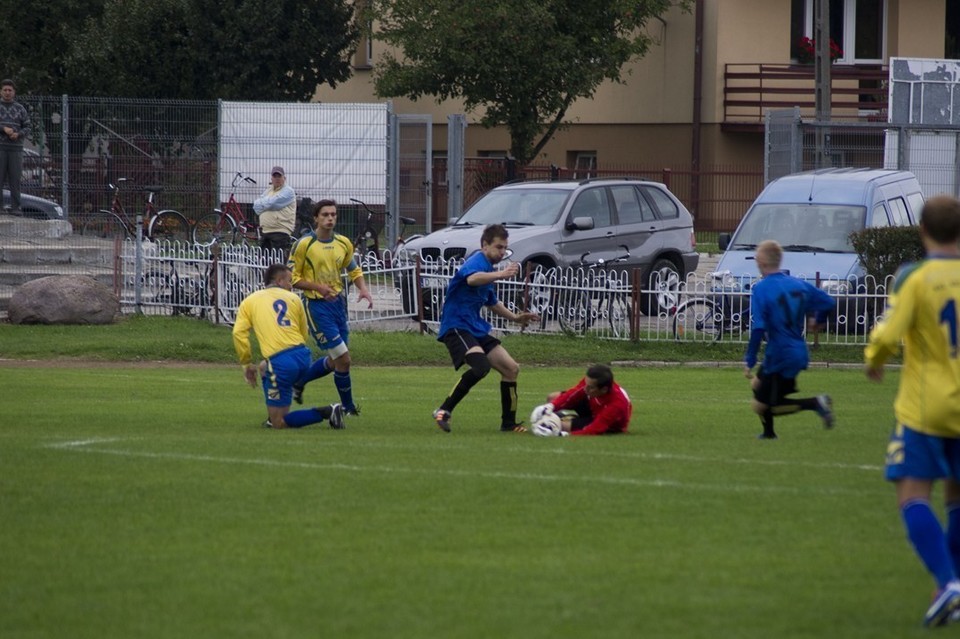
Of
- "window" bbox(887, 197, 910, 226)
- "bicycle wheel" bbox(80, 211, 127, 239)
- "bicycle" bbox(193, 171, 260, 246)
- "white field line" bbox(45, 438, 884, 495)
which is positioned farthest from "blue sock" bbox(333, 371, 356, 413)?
"bicycle wheel" bbox(80, 211, 127, 239)

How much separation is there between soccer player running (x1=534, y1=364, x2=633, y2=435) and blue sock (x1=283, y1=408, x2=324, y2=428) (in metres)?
1.95

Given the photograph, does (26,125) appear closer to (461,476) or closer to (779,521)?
(461,476)

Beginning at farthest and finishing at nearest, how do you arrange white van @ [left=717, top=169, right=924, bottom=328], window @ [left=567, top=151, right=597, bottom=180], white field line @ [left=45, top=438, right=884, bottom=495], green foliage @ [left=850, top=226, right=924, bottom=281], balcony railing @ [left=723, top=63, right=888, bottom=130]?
1. window @ [left=567, top=151, right=597, bottom=180]
2. balcony railing @ [left=723, top=63, right=888, bottom=130]
3. white van @ [left=717, top=169, right=924, bottom=328]
4. green foliage @ [left=850, top=226, right=924, bottom=281]
5. white field line @ [left=45, top=438, right=884, bottom=495]

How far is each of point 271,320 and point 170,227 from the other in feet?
49.6

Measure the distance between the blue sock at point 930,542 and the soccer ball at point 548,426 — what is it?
604 centimetres

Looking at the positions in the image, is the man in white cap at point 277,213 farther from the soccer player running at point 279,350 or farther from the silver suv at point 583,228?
the soccer player running at point 279,350

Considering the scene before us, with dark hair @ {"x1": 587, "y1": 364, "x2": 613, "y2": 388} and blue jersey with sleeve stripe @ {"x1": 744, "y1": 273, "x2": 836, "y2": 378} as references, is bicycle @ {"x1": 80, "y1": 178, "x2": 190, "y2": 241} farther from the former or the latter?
blue jersey with sleeve stripe @ {"x1": 744, "y1": 273, "x2": 836, "y2": 378}

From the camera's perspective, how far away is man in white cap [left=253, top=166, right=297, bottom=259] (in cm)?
2320

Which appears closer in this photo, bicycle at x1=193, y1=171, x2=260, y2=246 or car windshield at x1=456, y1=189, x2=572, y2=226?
car windshield at x1=456, y1=189, x2=572, y2=226

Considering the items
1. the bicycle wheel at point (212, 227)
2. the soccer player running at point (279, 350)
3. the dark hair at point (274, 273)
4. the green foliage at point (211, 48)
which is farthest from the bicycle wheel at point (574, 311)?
the green foliage at point (211, 48)

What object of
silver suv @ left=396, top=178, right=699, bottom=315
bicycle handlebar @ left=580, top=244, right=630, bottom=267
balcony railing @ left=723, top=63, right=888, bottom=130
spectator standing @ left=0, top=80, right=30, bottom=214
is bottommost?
bicycle handlebar @ left=580, top=244, right=630, bottom=267

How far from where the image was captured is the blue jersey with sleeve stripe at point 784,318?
11.2 metres

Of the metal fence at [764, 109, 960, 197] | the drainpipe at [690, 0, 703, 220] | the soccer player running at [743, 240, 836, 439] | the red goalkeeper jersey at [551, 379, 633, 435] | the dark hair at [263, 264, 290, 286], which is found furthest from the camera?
the drainpipe at [690, 0, 703, 220]

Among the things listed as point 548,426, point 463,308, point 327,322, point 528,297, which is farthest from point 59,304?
point 548,426
